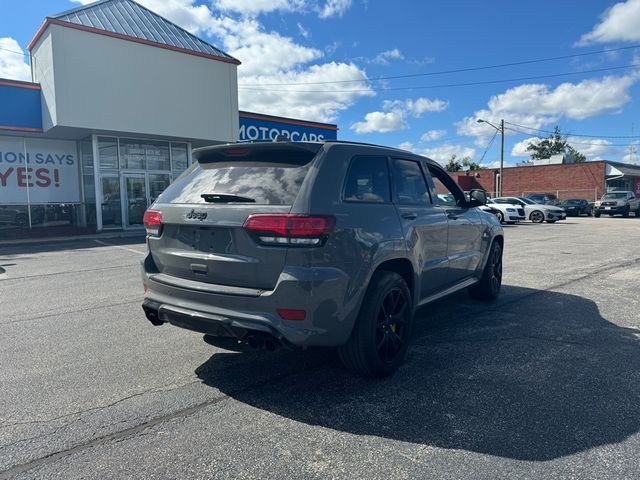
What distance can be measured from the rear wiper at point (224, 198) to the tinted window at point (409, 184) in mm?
1432

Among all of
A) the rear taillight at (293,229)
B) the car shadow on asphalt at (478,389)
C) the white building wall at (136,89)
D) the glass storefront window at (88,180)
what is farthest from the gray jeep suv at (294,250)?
the glass storefront window at (88,180)

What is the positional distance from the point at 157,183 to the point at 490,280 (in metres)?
18.3

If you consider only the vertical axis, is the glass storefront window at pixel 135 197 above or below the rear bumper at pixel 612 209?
above

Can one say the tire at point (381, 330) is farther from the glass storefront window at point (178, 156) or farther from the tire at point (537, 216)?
the tire at point (537, 216)

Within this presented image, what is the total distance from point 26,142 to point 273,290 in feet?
65.8

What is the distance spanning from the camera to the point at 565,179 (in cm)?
4697

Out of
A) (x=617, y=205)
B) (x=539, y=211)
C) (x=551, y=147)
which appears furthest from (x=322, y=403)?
Result: (x=551, y=147)

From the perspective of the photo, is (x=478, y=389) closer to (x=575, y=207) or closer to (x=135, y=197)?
(x=135, y=197)

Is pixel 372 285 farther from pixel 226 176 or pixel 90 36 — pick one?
pixel 90 36

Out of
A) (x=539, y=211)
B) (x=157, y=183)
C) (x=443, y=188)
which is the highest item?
(x=157, y=183)

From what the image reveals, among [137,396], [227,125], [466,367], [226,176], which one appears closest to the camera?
[137,396]

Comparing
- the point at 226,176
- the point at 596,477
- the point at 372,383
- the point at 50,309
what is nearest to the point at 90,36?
the point at 50,309

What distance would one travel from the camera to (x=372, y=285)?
146 inches

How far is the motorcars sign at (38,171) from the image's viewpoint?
18.7 m
